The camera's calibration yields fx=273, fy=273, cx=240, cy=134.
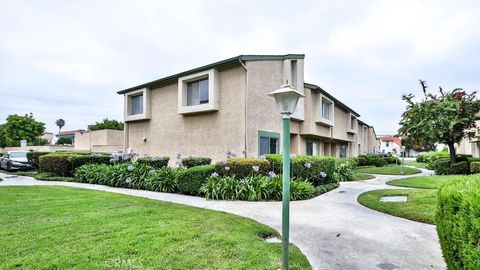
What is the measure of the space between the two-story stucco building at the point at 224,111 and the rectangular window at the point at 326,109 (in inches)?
4.0

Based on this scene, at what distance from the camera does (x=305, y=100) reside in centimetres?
1753

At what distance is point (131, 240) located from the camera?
13.9ft

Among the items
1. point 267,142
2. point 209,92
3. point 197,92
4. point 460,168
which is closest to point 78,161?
point 197,92

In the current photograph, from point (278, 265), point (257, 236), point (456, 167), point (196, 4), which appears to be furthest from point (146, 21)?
point (456, 167)

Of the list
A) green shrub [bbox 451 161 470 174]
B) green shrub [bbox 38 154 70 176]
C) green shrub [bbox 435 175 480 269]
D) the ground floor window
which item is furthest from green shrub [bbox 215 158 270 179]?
green shrub [bbox 451 161 470 174]

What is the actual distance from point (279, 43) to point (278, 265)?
15216 millimetres

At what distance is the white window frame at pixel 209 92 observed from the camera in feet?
47.0

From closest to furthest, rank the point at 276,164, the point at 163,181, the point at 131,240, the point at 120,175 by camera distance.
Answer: the point at 131,240 → the point at 276,164 → the point at 163,181 → the point at 120,175

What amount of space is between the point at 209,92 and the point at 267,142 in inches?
161

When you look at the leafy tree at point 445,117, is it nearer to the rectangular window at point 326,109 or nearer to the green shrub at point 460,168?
the green shrub at point 460,168

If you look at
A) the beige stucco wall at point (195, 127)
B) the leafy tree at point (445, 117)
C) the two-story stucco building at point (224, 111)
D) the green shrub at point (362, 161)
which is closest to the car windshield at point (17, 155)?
the two-story stucco building at point (224, 111)

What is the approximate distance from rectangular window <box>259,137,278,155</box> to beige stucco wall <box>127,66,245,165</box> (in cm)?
136

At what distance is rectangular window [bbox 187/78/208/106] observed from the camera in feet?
50.2

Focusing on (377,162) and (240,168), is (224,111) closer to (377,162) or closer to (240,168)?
(240,168)
